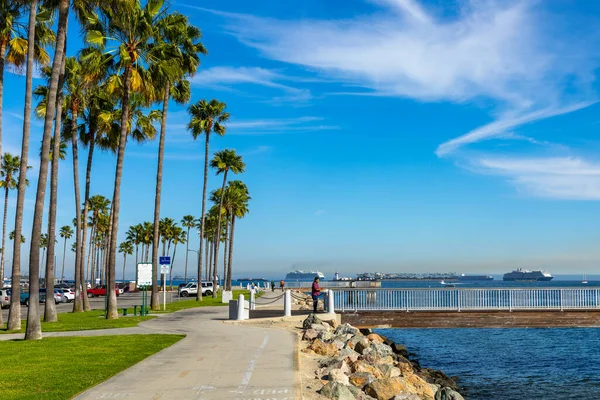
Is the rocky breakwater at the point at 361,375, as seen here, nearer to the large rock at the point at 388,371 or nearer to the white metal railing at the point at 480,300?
the large rock at the point at 388,371

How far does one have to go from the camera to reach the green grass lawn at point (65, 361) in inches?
471

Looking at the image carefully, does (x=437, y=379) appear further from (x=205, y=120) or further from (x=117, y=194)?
(x=205, y=120)

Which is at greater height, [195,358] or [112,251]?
[112,251]

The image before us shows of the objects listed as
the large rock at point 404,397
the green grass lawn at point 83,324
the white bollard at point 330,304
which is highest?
the white bollard at point 330,304

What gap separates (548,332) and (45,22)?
131 ft

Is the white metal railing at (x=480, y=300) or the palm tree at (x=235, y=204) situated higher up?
the palm tree at (x=235, y=204)

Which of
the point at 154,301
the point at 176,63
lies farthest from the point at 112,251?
the point at 176,63

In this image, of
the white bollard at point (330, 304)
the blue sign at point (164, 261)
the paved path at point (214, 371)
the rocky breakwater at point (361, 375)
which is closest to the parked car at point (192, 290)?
the blue sign at point (164, 261)

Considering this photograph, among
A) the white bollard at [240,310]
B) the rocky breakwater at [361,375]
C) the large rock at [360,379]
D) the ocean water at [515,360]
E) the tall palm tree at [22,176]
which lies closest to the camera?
the rocky breakwater at [361,375]

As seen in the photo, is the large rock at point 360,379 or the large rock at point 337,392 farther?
the large rock at point 360,379

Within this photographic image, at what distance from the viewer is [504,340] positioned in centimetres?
4003

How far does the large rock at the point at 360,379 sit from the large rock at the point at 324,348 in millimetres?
4088

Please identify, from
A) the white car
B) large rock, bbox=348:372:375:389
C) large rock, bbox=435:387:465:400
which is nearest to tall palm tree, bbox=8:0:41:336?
large rock, bbox=348:372:375:389

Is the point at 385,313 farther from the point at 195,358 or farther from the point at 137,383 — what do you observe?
the point at 137,383
